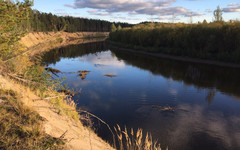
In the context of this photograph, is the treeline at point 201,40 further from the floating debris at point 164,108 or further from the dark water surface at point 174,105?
the floating debris at point 164,108

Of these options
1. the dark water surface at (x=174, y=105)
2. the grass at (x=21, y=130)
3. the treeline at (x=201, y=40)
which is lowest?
the dark water surface at (x=174, y=105)

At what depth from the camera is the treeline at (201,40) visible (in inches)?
1126

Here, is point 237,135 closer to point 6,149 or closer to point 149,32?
point 6,149

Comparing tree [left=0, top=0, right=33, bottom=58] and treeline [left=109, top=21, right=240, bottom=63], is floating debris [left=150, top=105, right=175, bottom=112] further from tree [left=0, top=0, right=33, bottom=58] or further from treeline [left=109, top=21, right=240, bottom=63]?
treeline [left=109, top=21, right=240, bottom=63]

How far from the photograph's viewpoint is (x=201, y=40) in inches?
1316

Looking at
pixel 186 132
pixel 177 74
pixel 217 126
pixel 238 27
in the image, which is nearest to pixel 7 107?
pixel 186 132

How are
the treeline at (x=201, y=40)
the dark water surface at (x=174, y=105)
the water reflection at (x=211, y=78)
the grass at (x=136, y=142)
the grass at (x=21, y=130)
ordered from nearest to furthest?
the grass at (x=21, y=130), the grass at (x=136, y=142), the dark water surface at (x=174, y=105), the water reflection at (x=211, y=78), the treeline at (x=201, y=40)

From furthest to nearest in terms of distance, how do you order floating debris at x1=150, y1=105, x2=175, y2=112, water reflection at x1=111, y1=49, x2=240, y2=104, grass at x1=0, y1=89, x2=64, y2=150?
water reflection at x1=111, y1=49, x2=240, y2=104, floating debris at x1=150, y1=105, x2=175, y2=112, grass at x1=0, y1=89, x2=64, y2=150

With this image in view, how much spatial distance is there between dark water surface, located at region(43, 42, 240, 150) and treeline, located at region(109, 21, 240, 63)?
6.99 m

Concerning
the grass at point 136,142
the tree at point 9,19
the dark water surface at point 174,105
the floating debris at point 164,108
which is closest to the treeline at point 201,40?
the dark water surface at point 174,105

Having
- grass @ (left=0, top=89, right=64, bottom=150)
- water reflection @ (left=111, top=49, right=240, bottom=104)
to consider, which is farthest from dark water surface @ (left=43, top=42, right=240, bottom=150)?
grass @ (left=0, top=89, right=64, bottom=150)

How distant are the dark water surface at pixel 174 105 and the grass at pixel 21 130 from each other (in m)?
5.39

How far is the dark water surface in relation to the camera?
9.42m

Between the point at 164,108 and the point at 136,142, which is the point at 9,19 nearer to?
the point at 136,142
